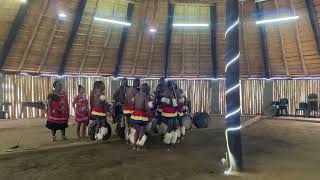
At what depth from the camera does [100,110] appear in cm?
987

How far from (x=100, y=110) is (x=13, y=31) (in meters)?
8.92

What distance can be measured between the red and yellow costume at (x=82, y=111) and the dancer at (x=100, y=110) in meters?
0.63

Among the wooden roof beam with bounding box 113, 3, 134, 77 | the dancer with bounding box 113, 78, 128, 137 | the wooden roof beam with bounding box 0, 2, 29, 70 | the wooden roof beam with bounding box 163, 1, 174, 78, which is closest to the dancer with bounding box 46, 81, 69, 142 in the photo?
the dancer with bounding box 113, 78, 128, 137

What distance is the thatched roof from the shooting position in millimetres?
16656

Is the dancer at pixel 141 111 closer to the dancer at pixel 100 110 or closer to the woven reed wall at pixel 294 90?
the dancer at pixel 100 110

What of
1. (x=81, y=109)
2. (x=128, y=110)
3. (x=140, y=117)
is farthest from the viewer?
(x=81, y=109)

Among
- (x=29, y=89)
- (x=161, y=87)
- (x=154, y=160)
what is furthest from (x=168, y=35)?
(x=154, y=160)

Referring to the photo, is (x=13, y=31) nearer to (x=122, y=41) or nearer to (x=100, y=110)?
(x=122, y=41)

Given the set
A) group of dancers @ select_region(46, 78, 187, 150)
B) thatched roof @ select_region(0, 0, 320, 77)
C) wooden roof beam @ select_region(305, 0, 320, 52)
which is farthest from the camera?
thatched roof @ select_region(0, 0, 320, 77)

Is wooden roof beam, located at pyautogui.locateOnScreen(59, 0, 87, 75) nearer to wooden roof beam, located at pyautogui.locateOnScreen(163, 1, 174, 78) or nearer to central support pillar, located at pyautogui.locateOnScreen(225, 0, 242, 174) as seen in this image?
wooden roof beam, located at pyautogui.locateOnScreen(163, 1, 174, 78)

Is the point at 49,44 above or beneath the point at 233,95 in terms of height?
above

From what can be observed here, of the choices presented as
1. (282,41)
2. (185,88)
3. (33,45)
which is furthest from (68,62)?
(282,41)

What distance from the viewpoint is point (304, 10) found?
17.1 metres

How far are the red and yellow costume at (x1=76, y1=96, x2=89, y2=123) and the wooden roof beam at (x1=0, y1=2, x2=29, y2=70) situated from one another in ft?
24.2
